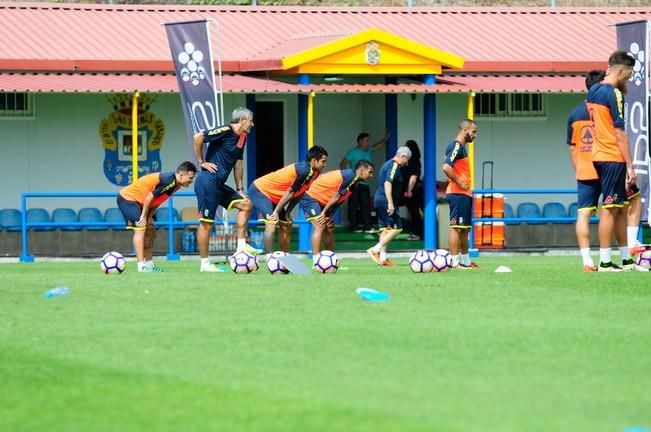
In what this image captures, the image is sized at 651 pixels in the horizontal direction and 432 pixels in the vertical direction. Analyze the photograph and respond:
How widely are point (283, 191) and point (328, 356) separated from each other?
901 centimetres

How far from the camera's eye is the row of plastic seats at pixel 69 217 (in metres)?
23.1

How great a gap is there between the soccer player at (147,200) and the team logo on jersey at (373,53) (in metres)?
Answer: 7.01

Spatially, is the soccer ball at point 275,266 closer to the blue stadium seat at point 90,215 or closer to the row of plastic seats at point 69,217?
the row of plastic seats at point 69,217

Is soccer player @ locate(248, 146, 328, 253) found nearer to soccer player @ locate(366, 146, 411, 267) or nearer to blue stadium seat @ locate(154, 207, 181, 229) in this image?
soccer player @ locate(366, 146, 411, 267)

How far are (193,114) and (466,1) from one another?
20952 millimetres

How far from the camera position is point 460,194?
1716cm

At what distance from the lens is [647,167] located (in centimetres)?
2027

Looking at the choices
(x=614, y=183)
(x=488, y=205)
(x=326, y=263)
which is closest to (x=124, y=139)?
(x=488, y=205)

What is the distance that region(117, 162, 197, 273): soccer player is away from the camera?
16.7m

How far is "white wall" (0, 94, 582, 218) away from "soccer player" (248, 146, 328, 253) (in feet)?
21.9

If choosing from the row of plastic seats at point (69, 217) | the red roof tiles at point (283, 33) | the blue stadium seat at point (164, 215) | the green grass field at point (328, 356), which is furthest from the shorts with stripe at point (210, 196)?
the red roof tiles at point (283, 33)

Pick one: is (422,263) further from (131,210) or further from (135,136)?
(135,136)

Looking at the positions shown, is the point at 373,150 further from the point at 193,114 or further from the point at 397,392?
the point at 397,392

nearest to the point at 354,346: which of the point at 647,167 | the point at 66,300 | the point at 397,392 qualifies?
the point at 397,392
